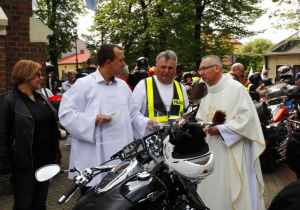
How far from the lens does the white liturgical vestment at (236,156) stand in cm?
394

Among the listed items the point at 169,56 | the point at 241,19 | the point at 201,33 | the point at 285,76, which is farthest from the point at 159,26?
the point at 169,56

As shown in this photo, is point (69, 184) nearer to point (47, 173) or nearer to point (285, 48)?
point (47, 173)

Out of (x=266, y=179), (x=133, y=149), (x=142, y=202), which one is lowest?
(x=266, y=179)

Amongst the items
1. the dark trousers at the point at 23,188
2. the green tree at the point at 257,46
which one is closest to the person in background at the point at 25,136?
the dark trousers at the point at 23,188

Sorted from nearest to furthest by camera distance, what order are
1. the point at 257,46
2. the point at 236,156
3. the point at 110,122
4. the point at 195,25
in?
1. the point at 110,122
2. the point at 236,156
3. the point at 195,25
4. the point at 257,46

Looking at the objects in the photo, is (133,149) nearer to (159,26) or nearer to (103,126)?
(103,126)

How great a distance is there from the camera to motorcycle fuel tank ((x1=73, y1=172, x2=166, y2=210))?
1855 millimetres

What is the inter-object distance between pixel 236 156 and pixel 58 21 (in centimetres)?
3156

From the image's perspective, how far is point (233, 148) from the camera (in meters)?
3.99

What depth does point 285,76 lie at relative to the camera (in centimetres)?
1028

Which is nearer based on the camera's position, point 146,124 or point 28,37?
point 146,124

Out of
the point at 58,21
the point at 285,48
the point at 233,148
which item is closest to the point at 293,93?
the point at 233,148

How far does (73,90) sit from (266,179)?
4.57m

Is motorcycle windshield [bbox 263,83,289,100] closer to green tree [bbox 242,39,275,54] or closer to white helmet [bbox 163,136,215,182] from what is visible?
white helmet [bbox 163,136,215,182]
